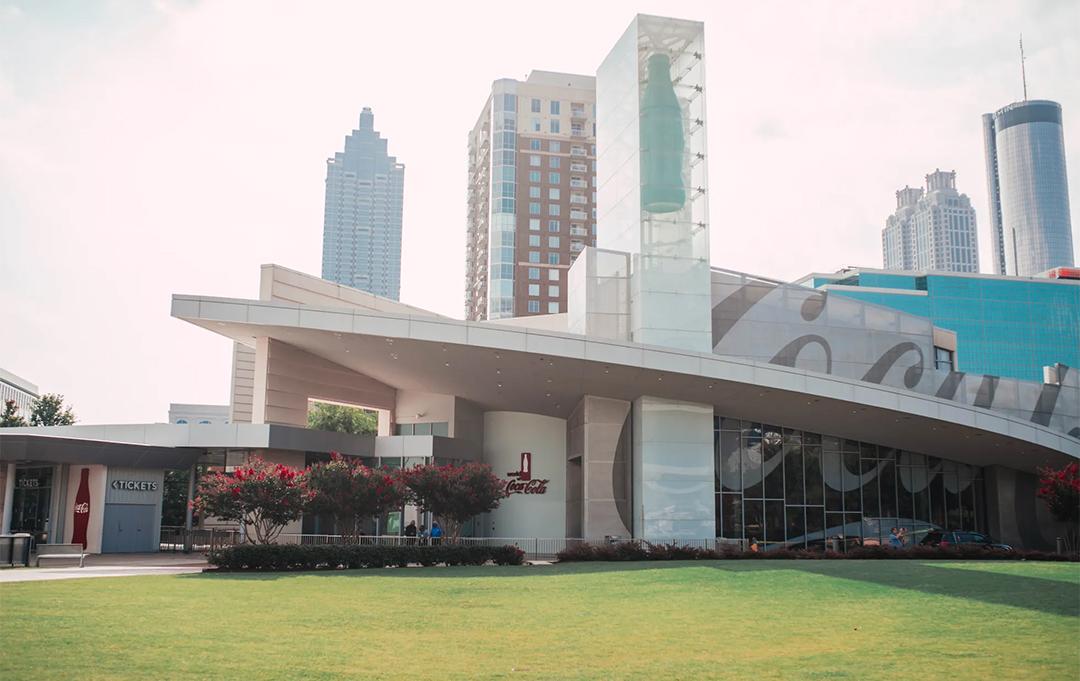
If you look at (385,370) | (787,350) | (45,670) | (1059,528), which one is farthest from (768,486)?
(45,670)

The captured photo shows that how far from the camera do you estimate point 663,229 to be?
3994cm

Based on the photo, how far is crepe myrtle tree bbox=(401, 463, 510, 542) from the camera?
103ft

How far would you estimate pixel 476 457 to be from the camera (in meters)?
46.3

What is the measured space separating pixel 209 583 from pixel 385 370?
20800 mm

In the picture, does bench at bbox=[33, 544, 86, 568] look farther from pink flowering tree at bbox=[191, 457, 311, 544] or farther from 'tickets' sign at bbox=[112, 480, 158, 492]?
'tickets' sign at bbox=[112, 480, 158, 492]

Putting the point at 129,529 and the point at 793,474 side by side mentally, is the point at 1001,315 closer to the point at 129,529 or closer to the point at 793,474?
the point at 793,474

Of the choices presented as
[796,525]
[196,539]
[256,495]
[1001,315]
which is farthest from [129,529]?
[1001,315]

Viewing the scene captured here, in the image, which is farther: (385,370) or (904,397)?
(385,370)

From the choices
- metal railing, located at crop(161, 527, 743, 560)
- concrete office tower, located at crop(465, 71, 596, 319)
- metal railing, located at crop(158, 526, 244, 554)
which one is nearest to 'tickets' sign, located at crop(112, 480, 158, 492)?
metal railing, located at crop(158, 526, 244, 554)

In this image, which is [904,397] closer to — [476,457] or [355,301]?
[476,457]

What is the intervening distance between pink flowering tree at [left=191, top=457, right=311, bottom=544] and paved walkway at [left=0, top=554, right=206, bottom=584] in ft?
6.01

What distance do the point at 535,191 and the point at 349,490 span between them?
7572 centimetres

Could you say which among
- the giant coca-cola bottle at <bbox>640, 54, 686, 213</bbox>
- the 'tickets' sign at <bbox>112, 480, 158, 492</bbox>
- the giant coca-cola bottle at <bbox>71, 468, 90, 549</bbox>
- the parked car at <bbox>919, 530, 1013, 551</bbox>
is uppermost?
the giant coca-cola bottle at <bbox>640, 54, 686, 213</bbox>

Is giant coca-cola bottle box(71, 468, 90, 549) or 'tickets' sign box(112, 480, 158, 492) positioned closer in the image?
giant coca-cola bottle box(71, 468, 90, 549)
